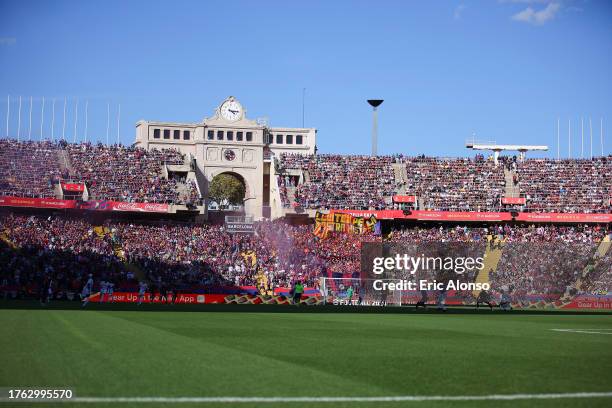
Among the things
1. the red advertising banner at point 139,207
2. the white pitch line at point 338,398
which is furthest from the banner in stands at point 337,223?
the white pitch line at point 338,398

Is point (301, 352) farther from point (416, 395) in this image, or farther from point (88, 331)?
point (88, 331)

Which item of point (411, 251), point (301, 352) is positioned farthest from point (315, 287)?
point (301, 352)

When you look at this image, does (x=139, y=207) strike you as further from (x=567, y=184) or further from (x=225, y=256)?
(x=567, y=184)

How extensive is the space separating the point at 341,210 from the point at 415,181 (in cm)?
1006

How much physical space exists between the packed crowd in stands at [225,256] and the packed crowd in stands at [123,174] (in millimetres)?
3514

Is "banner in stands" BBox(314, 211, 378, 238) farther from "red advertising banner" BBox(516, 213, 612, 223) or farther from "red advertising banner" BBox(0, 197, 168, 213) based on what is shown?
"red advertising banner" BBox(516, 213, 612, 223)

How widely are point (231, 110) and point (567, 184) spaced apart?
1570 inches

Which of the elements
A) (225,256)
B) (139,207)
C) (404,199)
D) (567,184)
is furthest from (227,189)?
(225,256)

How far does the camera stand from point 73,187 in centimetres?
6862

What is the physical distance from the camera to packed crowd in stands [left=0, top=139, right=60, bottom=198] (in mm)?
65312

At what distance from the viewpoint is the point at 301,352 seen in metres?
14.5

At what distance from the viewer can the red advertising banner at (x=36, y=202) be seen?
207ft

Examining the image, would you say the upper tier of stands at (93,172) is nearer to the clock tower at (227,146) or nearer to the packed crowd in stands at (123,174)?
the packed crowd in stands at (123,174)

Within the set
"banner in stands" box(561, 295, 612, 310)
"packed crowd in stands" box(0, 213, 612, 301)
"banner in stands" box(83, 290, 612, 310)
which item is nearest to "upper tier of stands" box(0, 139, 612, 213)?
"packed crowd in stands" box(0, 213, 612, 301)
